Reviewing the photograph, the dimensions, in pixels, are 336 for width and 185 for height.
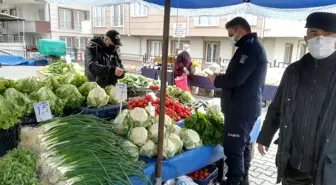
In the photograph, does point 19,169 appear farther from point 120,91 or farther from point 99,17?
point 99,17

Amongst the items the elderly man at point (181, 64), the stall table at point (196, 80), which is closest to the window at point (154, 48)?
the stall table at point (196, 80)

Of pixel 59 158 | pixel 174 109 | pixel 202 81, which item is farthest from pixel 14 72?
pixel 59 158

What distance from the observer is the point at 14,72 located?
12555mm

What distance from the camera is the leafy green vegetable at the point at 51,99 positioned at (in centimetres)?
218

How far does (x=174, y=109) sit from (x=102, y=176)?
61.8 inches

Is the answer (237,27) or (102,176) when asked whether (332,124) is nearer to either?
(237,27)

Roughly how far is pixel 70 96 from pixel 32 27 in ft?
72.5

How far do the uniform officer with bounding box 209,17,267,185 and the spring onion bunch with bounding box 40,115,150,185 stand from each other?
3.73 feet

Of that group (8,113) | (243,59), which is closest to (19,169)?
A: (8,113)

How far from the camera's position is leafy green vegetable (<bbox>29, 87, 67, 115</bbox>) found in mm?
2176

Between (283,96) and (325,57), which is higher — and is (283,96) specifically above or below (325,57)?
below

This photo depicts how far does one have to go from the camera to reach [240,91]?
2.65 m

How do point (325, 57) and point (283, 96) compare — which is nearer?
point (325, 57)

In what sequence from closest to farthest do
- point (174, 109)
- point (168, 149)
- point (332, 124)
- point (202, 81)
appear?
point (332, 124) → point (168, 149) → point (174, 109) → point (202, 81)
